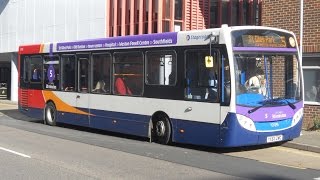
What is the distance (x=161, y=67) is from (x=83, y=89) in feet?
12.3

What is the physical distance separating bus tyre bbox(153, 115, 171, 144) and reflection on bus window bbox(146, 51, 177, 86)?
912 mm

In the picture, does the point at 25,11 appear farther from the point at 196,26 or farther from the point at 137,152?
the point at 137,152

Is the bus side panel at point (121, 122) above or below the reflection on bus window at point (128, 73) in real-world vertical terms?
below

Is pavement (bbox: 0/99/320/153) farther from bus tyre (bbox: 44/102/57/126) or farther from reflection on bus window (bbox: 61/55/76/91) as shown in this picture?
bus tyre (bbox: 44/102/57/126)

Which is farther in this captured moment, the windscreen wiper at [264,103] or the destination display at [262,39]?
the destination display at [262,39]

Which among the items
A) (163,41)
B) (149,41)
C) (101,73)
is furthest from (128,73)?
(163,41)

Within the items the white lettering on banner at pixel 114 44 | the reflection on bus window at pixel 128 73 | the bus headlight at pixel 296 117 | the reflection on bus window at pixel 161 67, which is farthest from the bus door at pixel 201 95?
the bus headlight at pixel 296 117

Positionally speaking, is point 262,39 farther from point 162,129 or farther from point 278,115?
point 162,129

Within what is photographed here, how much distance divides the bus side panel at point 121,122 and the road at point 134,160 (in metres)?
0.28

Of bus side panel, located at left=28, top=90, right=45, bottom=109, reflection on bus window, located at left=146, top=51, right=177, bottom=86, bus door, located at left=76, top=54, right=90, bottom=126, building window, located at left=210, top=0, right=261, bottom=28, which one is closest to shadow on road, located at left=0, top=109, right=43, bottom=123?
bus side panel, located at left=28, top=90, right=45, bottom=109

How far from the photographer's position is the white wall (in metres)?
27.0

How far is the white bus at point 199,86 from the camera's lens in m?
11.1

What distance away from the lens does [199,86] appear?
11.8 metres

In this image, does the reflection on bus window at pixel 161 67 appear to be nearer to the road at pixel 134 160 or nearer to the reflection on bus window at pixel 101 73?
the road at pixel 134 160
